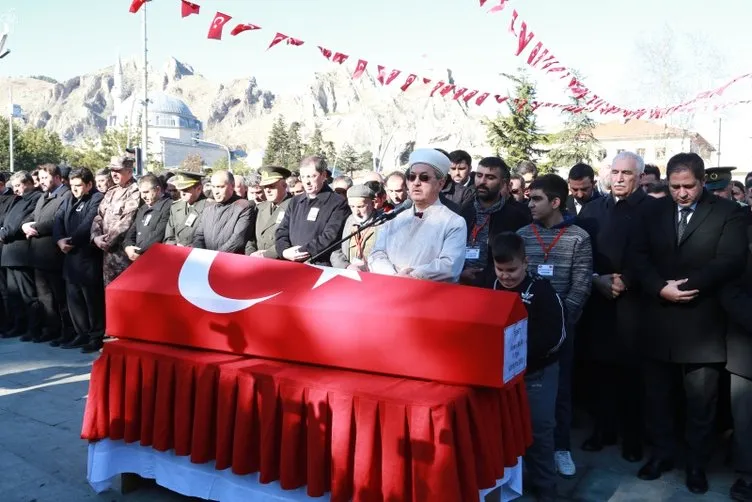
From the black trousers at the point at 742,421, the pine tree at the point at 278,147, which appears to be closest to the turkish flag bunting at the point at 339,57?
the black trousers at the point at 742,421

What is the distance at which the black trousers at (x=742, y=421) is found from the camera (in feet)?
11.8

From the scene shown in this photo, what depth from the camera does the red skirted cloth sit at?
2572 millimetres

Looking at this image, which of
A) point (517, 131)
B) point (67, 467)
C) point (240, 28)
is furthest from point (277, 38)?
point (517, 131)

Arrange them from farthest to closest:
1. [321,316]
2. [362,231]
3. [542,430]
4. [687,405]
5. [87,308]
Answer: [87,308] → [362,231] → [687,405] → [542,430] → [321,316]

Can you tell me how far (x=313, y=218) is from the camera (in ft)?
17.4

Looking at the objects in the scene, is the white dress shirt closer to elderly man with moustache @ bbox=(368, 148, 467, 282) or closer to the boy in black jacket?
elderly man with moustache @ bbox=(368, 148, 467, 282)

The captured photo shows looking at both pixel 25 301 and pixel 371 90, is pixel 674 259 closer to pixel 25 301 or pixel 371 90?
pixel 25 301

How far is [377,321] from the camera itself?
2787 millimetres

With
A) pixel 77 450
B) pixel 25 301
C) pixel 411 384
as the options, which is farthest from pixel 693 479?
pixel 25 301

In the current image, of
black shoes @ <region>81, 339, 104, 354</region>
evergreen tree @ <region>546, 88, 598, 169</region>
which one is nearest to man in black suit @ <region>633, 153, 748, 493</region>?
black shoes @ <region>81, 339, 104, 354</region>

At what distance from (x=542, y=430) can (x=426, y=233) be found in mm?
1183

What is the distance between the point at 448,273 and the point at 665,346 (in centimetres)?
138

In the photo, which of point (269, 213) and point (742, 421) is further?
point (269, 213)

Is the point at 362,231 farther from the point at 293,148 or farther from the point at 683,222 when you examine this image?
the point at 293,148
